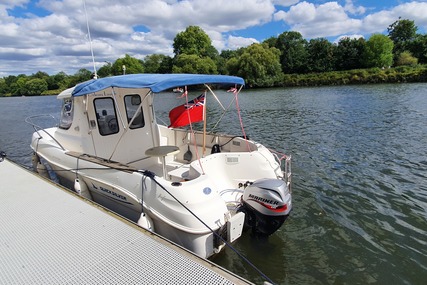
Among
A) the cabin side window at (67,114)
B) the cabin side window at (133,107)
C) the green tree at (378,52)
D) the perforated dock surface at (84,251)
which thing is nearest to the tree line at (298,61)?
the green tree at (378,52)

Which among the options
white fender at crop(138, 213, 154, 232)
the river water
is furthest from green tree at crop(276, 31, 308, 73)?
white fender at crop(138, 213, 154, 232)

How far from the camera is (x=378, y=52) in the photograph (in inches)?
2151

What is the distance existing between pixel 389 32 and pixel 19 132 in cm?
9078

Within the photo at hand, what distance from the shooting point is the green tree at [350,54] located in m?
58.6

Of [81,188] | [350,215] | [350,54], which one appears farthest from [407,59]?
[81,188]

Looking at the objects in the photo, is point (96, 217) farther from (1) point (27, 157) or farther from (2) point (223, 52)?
(2) point (223, 52)

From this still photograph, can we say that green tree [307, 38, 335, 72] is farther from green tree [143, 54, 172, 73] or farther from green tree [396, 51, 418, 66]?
green tree [143, 54, 172, 73]

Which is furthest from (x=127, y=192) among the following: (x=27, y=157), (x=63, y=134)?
(x=27, y=157)

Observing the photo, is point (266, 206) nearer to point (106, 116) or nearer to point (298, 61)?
point (106, 116)

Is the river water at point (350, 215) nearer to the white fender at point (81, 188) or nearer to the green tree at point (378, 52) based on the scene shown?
the white fender at point (81, 188)

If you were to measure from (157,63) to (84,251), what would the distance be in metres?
82.2

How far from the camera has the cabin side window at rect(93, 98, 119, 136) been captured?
6.00 metres

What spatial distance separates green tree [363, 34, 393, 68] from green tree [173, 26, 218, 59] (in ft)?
115

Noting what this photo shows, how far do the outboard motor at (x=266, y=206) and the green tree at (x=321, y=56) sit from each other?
61735 mm
